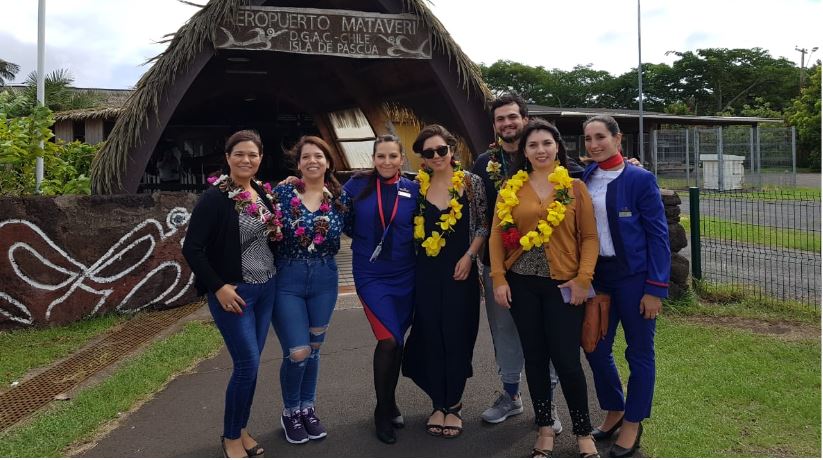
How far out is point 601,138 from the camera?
11.4 feet

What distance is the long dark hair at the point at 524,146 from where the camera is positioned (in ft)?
11.2

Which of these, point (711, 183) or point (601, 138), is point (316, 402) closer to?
point (601, 138)

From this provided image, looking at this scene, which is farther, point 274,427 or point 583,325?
point 274,427

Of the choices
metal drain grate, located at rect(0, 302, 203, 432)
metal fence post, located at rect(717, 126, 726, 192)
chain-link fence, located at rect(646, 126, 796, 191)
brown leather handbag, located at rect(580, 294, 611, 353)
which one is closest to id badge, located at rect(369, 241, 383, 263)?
brown leather handbag, located at rect(580, 294, 611, 353)

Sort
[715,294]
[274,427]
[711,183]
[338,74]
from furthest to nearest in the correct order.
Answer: [711,183]
[338,74]
[715,294]
[274,427]

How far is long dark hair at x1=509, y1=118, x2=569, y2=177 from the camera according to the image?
3.42m

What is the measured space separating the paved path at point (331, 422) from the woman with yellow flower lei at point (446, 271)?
228mm

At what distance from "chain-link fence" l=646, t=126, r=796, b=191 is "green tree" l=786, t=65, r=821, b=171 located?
9.49 metres

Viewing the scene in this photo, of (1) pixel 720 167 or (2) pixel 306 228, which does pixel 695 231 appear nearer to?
(2) pixel 306 228

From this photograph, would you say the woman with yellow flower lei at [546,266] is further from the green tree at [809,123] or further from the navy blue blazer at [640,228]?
the green tree at [809,123]

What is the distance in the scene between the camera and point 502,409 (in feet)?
12.9

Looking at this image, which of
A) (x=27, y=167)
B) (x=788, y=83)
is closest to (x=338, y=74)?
(x=27, y=167)

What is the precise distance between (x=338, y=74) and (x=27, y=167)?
16.5 feet

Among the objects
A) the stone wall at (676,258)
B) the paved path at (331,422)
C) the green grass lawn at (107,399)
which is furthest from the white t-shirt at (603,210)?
the stone wall at (676,258)
